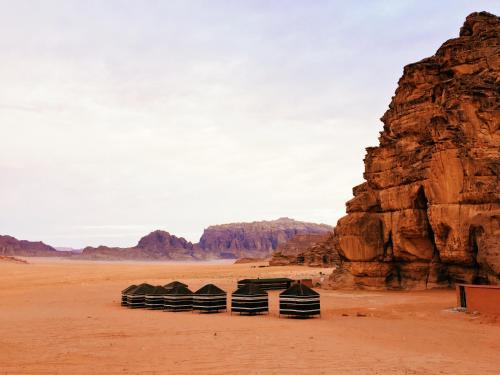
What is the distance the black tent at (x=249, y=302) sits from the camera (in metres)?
19.2

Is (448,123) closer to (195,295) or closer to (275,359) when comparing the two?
(195,295)

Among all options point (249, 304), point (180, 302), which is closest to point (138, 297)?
point (180, 302)

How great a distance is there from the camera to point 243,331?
1475 centimetres

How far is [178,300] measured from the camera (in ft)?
68.8

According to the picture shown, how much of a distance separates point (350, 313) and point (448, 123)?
1426 centimetres

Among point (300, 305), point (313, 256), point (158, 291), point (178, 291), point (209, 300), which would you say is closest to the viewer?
point (300, 305)

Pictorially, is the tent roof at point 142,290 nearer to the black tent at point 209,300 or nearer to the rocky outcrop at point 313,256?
the black tent at point 209,300

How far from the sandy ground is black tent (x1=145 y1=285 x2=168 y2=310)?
3.74 feet

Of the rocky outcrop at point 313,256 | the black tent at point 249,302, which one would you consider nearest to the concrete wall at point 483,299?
the black tent at point 249,302

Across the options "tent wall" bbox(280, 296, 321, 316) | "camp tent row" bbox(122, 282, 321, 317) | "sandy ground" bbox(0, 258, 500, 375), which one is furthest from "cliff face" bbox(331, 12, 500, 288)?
"camp tent row" bbox(122, 282, 321, 317)

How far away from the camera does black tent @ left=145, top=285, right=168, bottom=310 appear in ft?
71.5

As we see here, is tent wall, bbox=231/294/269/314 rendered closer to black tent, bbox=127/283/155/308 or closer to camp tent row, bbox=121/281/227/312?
camp tent row, bbox=121/281/227/312

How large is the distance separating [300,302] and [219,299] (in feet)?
13.4

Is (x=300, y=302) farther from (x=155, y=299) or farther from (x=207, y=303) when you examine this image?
(x=155, y=299)
